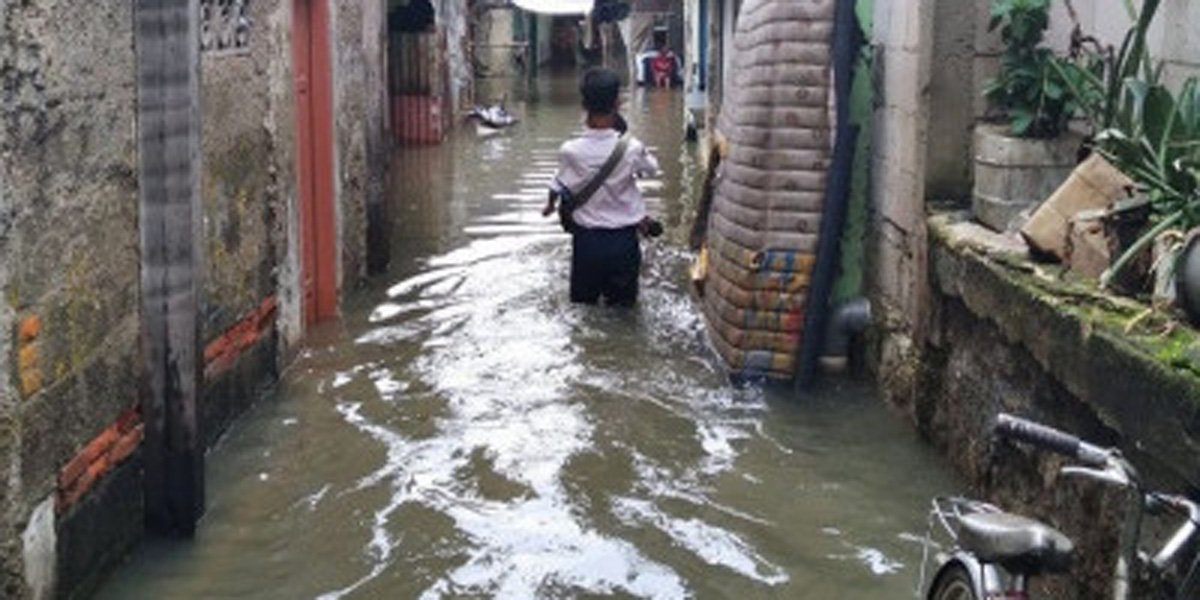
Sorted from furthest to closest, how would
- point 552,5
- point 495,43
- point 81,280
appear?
point 495,43 → point 552,5 → point 81,280

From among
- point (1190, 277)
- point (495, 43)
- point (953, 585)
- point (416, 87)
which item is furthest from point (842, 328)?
point (495, 43)

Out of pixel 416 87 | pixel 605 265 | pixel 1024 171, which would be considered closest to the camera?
pixel 1024 171

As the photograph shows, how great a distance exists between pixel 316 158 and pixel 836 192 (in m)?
3.22

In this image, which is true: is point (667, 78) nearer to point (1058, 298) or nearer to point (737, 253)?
point (737, 253)

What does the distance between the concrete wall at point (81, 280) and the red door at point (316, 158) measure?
1.49 m

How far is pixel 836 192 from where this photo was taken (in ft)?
22.9

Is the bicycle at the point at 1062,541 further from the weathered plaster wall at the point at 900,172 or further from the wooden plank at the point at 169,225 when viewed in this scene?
the weathered plaster wall at the point at 900,172

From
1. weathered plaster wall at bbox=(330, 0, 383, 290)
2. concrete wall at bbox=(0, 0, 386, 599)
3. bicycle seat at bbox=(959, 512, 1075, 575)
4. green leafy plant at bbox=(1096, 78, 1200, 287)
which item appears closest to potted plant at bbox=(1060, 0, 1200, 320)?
green leafy plant at bbox=(1096, 78, 1200, 287)

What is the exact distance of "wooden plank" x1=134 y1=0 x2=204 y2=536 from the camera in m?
4.89

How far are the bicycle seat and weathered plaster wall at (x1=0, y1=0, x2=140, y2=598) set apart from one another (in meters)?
2.63

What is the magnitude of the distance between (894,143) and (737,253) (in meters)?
0.92

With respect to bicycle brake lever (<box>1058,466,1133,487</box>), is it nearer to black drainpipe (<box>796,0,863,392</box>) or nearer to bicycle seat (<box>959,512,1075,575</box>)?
bicycle seat (<box>959,512,1075,575</box>)

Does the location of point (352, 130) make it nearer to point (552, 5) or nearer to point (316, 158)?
point (316, 158)

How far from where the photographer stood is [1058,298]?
482cm
